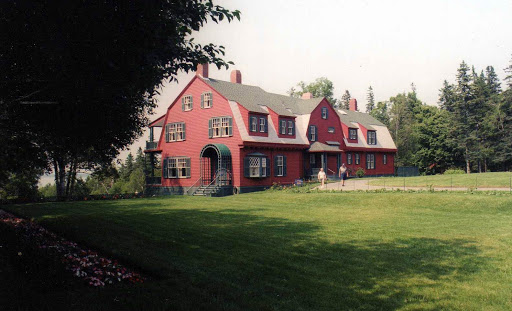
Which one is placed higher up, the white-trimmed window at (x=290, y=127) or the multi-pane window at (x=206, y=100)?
the multi-pane window at (x=206, y=100)

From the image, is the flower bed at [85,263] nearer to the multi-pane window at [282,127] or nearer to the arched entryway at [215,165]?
the arched entryway at [215,165]

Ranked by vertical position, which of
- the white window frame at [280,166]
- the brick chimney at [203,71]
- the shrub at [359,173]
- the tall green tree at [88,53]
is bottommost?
the shrub at [359,173]

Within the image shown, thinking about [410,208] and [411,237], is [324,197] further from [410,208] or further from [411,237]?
[411,237]

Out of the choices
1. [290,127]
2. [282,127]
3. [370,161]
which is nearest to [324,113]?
[290,127]

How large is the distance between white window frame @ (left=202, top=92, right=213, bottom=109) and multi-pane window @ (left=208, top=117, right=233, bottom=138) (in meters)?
1.37

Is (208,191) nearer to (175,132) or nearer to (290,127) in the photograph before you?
(175,132)

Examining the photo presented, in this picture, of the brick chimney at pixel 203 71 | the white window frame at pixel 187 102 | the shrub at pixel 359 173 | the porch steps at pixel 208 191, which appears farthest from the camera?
the shrub at pixel 359 173

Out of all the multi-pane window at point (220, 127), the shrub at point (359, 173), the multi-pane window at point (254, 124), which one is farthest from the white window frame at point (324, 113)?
the multi-pane window at point (220, 127)

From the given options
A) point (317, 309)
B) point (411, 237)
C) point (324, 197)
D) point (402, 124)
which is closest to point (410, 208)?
point (324, 197)

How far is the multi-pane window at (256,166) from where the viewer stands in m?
33.5

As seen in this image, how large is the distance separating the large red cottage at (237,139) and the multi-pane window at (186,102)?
0.31ft

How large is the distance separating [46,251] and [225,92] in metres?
28.4

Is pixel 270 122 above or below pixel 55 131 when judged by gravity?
above

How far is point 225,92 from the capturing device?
35531mm
